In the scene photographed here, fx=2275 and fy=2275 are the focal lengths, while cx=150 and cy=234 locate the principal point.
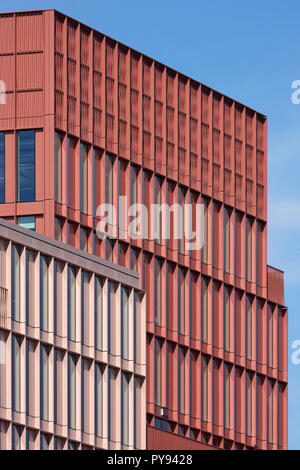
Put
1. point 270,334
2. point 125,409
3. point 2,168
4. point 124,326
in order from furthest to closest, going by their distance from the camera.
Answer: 1. point 270,334
2. point 2,168
3. point 124,326
4. point 125,409

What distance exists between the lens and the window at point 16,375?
119 meters

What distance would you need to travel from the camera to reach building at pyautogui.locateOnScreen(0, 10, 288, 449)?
148250 mm

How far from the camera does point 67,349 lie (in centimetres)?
12575

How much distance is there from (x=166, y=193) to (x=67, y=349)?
36175 mm

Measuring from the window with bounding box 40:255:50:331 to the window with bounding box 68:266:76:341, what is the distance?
119 inches

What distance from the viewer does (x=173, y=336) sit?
158000 mm

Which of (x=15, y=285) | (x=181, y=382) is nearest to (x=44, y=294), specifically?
(x=15, y=285)

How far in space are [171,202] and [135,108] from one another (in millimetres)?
8025

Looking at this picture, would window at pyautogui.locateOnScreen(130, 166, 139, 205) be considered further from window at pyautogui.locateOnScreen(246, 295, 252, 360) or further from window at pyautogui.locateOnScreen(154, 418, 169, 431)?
window at pyautogui.locateOnScreen(246, 295, 252, 360)

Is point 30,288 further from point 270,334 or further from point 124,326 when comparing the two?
point 270,334

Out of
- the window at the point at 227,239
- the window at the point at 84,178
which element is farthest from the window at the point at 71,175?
the window at the point at 227,239

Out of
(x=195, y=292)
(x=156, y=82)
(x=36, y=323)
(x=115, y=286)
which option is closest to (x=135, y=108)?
(x=156, y=82)

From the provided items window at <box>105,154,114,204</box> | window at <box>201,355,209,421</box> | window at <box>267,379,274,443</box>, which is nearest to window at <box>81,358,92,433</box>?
window at <box>105,154,114,204</box>

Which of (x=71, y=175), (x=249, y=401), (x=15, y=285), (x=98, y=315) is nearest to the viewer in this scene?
(x=15, y=285)
